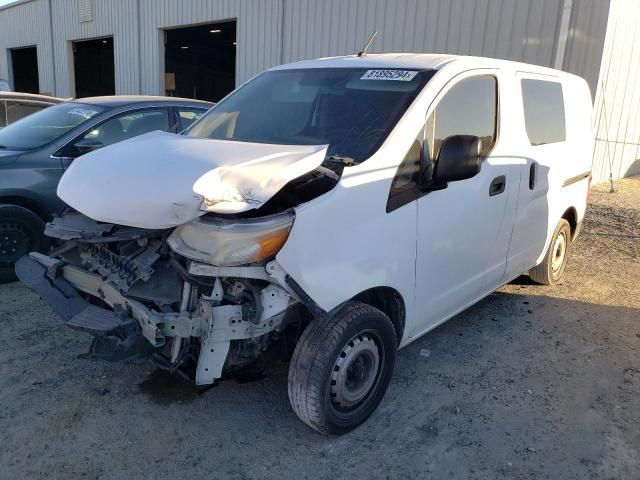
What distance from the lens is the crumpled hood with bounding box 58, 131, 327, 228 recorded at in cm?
250

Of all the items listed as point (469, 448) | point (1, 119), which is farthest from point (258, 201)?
point (1, 119)

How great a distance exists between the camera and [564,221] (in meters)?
5.14

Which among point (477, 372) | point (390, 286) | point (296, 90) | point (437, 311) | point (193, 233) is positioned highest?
point (296, 90)

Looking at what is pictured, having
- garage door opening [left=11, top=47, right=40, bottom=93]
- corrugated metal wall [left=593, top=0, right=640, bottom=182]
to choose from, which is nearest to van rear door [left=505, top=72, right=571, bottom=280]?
corrugated metal wall [left=593, top=0, right=640, bottom=182]

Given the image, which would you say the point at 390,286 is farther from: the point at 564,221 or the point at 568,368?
the point at 564,221

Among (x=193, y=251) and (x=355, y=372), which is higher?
(x=193, y=251)

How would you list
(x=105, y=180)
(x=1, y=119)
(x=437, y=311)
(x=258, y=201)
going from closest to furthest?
(x=258, y=201) < (x=105, y=180) < (x=437, y=311) < (x=1, y=119)

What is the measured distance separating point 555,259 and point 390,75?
9.73ft

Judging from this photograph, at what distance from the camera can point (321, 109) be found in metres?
3.51

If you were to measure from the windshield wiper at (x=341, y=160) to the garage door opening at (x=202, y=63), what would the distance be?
18.4m

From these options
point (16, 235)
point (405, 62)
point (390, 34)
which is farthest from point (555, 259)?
point (390, 34)

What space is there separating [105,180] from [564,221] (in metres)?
4.15

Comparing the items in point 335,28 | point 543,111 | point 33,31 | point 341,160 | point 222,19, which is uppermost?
point 222,19

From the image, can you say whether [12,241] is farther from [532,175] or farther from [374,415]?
[532,175]
